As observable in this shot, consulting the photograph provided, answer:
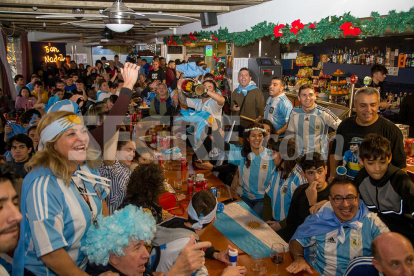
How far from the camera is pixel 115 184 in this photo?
276 cm

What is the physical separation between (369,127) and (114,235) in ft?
8.66

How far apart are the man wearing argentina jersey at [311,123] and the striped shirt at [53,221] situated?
3.15m

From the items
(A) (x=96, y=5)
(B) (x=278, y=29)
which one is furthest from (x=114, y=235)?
(A) (x=96, y=5)

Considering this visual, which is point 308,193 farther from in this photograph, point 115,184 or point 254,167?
point 115,184

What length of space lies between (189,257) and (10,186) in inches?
34.7

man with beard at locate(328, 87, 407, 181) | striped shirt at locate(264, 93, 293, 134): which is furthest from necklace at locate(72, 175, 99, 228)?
striped shirt at locate(264, 93, 293, 134)

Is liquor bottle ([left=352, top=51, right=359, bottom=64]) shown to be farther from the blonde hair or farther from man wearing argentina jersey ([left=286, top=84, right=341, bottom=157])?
the blonde hair

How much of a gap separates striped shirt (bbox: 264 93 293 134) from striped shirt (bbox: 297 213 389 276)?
291 cm

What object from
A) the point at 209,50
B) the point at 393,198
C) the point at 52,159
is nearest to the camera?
the point at 52,159

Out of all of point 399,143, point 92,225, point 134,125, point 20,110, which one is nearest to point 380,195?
point 399,143

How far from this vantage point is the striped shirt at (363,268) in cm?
184

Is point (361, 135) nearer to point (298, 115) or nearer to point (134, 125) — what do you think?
point (298, 115)

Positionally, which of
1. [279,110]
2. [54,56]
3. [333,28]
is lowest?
[279,110]

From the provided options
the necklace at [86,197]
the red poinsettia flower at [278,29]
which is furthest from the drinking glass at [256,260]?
the red poinsettia flower at [278,29]
